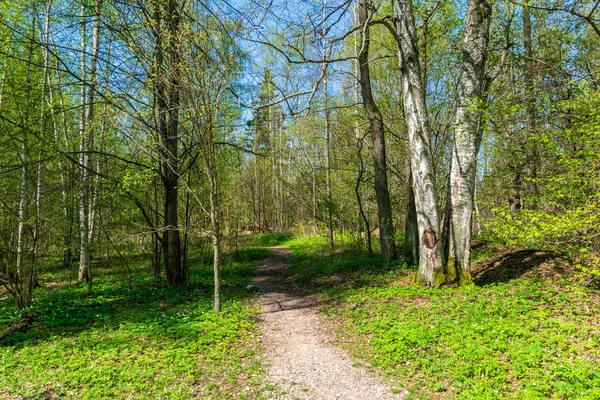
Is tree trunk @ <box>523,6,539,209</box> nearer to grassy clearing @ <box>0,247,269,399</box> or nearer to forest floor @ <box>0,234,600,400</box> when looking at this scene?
forest floor @ <box>0,234,600,400</box>

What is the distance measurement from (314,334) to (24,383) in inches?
149

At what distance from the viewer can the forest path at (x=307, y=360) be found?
Answer: 3615 mm

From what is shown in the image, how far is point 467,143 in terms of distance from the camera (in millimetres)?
5945

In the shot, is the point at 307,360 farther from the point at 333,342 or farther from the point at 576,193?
the point at 576,193

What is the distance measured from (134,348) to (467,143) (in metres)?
6.47

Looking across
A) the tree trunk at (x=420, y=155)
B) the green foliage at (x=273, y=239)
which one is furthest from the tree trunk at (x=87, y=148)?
the green foliage at (x=273, y=239)

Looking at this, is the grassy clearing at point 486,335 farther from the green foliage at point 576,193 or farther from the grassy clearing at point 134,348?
the grassy clearing at point 134,348

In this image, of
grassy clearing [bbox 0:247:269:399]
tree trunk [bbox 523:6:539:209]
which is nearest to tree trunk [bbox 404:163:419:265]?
tree trunk [bbox 523:6:539:209]

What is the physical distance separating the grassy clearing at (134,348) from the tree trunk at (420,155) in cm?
340

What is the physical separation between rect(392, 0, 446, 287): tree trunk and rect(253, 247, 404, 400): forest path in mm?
2291

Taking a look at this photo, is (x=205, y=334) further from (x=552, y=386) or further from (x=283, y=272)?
(x=283, y=272)

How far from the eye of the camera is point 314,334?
5.27 meters

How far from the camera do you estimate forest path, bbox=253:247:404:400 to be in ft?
11.9

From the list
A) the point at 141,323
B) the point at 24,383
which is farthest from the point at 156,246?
the point at 24,383
